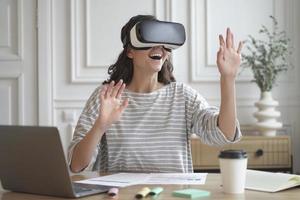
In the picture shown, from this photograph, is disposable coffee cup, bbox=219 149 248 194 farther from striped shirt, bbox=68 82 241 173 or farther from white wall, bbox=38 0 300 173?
white wall, bbox=38 0 300 173

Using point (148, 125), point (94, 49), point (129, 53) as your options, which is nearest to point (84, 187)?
point (148, 125)

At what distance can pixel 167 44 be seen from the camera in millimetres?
1780

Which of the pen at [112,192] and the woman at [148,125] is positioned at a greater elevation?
the woman at [148,125]

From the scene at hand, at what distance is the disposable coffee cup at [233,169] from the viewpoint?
53.1 inches

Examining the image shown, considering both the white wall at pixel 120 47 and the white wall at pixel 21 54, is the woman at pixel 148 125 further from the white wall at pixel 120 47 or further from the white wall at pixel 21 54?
the white wall at pixel 21 54

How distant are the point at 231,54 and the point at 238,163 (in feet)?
1.26

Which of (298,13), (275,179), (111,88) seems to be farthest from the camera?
(298,13)

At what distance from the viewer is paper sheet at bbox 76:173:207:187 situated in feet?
5.01

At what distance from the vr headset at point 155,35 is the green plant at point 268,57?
5.04 ft

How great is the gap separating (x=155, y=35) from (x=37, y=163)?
2.01 ft

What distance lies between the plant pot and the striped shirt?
1.36 m

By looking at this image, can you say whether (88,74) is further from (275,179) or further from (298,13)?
(275,179)

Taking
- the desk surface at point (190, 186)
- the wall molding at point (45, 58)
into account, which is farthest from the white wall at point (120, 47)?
the desk surface at point (190, 186)

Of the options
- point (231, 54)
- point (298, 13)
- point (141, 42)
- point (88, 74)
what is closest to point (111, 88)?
point (141, 42)
